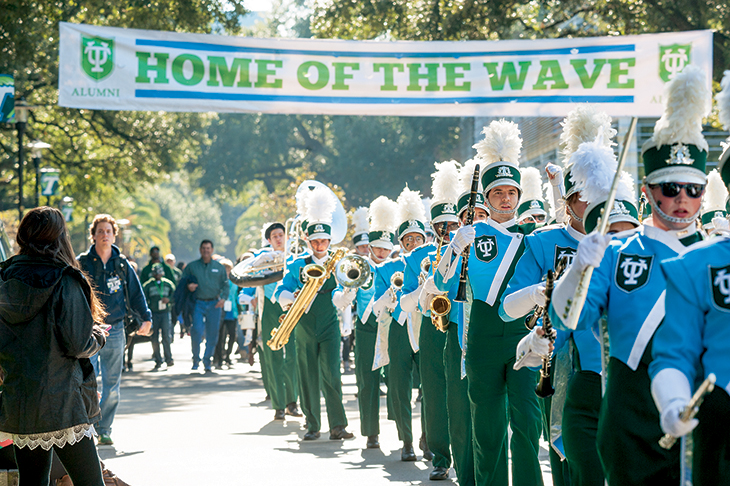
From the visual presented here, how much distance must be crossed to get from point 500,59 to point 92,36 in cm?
456

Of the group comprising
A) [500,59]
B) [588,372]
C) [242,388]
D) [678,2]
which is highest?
[678,2]

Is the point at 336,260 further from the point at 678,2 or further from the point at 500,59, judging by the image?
the point at 678,2

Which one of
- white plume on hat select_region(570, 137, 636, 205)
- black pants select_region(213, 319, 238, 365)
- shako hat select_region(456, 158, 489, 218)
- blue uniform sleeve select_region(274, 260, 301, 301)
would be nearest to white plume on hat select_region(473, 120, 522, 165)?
shako hat select_region(456, 158, 489, 218)

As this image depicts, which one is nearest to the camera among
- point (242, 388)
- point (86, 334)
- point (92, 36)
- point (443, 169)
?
point (86, 334)

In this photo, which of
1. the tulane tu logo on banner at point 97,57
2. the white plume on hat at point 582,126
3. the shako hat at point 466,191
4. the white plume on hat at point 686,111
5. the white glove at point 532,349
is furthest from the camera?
the tulane tu logo on banner at point 97,57

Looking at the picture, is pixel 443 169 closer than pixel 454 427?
No

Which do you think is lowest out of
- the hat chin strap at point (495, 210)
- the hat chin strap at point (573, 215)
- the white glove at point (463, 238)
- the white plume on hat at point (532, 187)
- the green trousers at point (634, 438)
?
the green trousers at point (634, 438)

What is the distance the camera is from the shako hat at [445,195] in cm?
826

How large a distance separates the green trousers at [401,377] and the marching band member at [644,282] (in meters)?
4.85

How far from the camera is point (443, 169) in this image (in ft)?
28.5

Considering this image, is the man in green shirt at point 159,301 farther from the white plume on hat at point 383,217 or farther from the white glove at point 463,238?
the white glove at point 463,238

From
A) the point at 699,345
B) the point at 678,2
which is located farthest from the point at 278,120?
the point at 699,345

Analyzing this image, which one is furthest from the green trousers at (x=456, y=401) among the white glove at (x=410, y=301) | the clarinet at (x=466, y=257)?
the clarinet at (x=466, y=257)

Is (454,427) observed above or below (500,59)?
below
